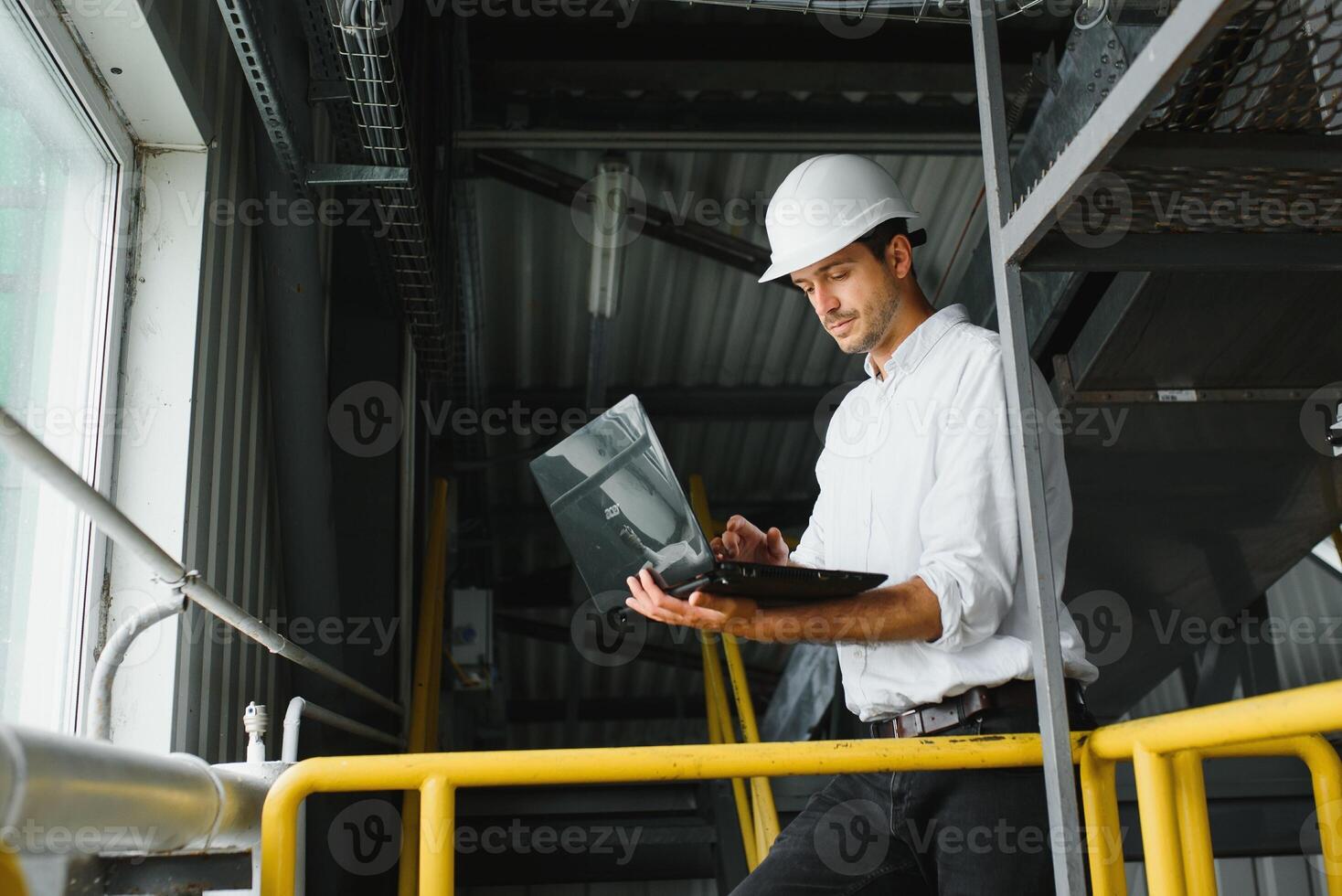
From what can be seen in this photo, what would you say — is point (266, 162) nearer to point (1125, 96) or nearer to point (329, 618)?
point (329, 618)

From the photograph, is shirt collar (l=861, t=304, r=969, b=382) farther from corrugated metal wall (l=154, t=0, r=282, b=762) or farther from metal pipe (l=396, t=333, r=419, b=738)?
metal pipe (l=396, t=333, r=419, b=738)

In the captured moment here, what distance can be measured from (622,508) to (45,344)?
4.73 feet

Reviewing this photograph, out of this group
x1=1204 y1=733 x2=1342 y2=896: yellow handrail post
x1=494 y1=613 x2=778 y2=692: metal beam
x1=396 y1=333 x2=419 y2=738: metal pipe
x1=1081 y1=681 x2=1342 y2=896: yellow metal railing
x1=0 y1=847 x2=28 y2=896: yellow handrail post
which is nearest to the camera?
x1=0 y1=847 x2=28 y2=896: yellow handrail post

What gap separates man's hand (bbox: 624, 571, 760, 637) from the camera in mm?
2209

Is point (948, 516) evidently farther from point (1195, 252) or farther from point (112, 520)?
point (112, 520)

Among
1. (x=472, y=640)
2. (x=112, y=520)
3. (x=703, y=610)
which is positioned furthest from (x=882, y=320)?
(x=472, y=640)

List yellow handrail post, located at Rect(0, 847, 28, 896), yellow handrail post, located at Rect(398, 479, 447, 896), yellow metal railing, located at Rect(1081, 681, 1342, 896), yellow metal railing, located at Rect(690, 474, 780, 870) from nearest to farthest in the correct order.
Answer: yellow handrail post, located at Rect(0, 847, 28, 896) → yellow metal railing, located at Rect(1081, 681, 1342, 896) → yellow handrail post, located at Rect(398, 479, 447, 896) → yellow metal railing, located at Rect(690, 474, 780, 870)

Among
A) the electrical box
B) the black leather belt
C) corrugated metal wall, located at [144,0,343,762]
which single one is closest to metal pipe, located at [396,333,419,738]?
corrugated metal wall, located at [144,0,343,762]

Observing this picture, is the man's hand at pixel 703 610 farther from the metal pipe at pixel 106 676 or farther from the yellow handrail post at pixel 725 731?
the yellow handrail post at pixel 725 731

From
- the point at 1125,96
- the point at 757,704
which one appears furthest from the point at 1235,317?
the point at 757,704

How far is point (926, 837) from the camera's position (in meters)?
2.29

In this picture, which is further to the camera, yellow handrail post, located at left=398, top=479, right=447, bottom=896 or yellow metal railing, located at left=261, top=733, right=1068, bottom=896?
yellow handrail post, located at left=398, top=479, right=447, bottom=896

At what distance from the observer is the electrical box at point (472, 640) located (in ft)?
21.9

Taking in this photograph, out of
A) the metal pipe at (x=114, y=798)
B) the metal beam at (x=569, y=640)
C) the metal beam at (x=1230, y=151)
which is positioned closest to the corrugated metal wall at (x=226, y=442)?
the metal pipe at (x=114, y=798)
